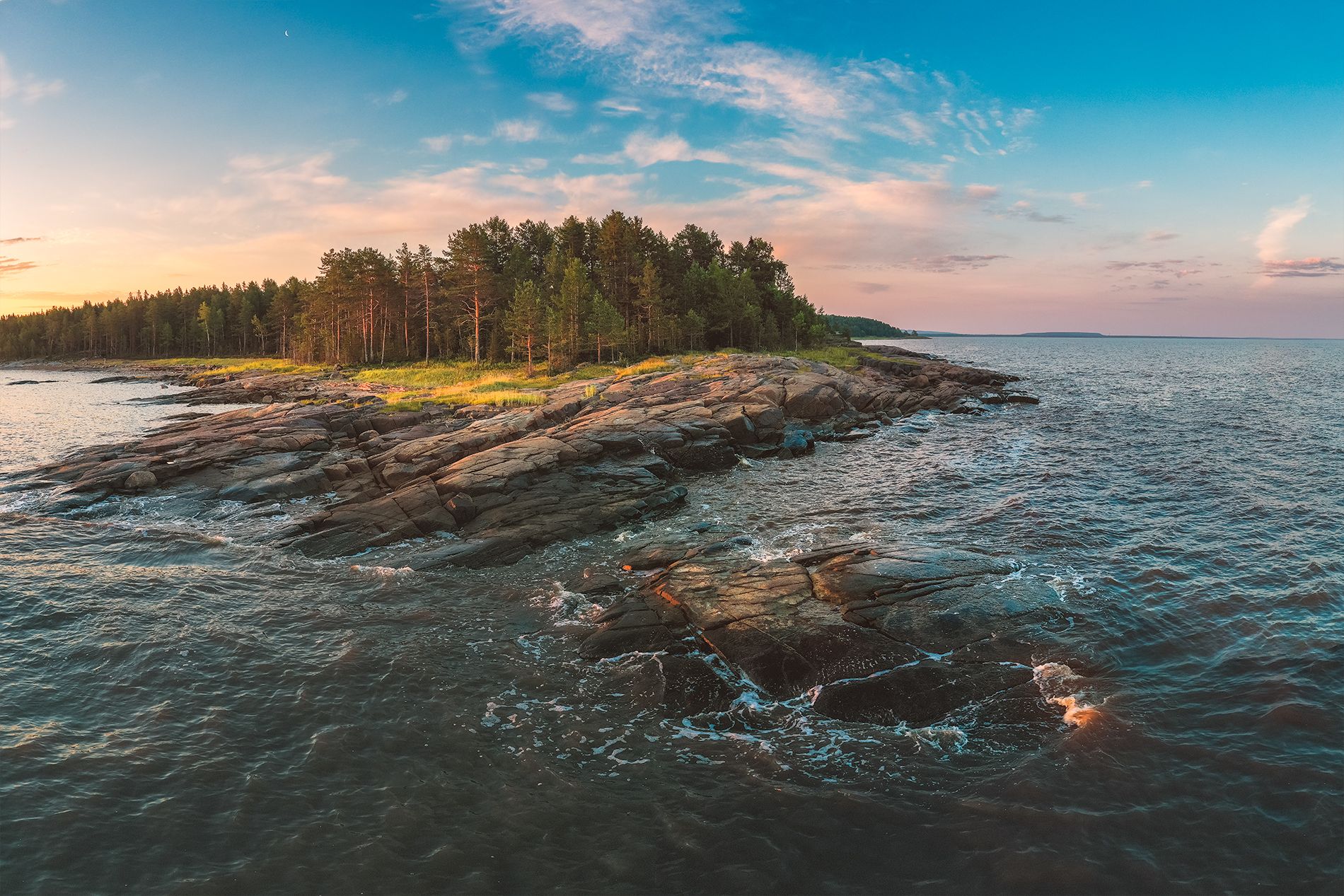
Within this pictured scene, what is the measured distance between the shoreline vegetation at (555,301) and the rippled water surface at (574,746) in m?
62.1

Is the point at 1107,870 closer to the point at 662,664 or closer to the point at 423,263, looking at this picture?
the point at 662,664

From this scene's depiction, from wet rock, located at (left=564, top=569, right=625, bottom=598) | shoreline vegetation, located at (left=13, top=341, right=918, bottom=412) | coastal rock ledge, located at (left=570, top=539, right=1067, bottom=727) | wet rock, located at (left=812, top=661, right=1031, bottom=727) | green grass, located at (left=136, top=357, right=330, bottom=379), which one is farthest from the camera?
green grass, located at (left=136, top=357, right=330, bottom=379)

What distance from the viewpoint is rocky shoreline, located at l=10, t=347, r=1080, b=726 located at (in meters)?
14.6

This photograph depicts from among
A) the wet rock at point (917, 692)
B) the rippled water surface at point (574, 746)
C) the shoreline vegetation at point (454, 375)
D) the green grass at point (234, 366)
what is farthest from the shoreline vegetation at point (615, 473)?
the green grass at point (234, 366)

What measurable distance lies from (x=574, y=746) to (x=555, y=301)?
78.6 metres

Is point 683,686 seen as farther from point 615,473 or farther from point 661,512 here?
point 615,473

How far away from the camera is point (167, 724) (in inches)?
515

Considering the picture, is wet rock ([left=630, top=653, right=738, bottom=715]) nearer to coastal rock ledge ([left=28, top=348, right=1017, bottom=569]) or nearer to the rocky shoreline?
the rocky shoreline

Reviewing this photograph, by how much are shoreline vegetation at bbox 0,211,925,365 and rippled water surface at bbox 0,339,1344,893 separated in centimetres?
6208

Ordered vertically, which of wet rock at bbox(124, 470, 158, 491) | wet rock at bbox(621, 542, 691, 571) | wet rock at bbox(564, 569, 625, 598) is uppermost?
wet rock at bbox(124, 470, 158, 491)

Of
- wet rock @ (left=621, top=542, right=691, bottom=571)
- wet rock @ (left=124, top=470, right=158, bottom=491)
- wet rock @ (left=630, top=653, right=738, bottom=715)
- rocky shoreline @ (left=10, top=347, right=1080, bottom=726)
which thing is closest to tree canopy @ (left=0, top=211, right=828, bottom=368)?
rocky shoreline @ (left=10, top=347, right=1080, bottom=726)

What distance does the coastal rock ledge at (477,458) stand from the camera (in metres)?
25.5

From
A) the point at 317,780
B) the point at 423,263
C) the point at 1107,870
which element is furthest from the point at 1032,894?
the point at 423,263

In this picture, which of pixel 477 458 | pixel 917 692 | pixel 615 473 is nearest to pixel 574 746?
pixel 917 692
